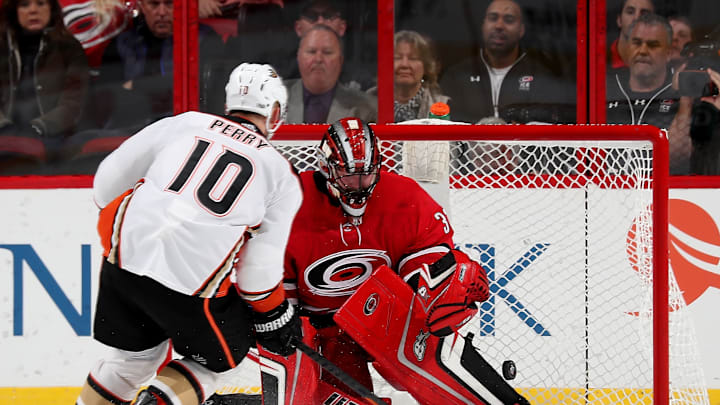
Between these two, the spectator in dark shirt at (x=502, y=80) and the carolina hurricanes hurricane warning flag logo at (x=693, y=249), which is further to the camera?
the spectator in dark shirt at (x=502, y=80)

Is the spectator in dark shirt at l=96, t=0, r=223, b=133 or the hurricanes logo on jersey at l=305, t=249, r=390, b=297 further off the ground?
the spectator in dark shirt at l=96, t=0, r=223, b=133

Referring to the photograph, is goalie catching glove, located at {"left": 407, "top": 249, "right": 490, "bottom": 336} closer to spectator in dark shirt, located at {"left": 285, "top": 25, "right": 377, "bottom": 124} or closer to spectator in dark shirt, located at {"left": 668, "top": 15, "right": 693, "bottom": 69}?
spectator in dark shirt, located at {"left": 285, "top": 25, "right": 377, "bottom": 124}

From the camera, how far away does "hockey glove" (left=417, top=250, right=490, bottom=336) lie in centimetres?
202

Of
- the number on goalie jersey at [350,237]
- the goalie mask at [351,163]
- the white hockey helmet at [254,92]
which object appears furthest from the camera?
the number on goalie jersey at [350,237]

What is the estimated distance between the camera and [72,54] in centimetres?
324

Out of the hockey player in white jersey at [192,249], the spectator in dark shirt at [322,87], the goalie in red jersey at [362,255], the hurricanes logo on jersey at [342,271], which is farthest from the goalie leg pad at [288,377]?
the spectator in dark shirt at [322,87]

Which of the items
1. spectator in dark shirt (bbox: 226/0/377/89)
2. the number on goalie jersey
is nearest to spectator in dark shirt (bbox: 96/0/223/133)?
spectator in dark shirt (bbox: 226/0/377/89)

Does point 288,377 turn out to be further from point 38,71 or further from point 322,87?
point 38,71

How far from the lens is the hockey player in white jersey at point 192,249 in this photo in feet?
5.55

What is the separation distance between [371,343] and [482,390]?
33 cm

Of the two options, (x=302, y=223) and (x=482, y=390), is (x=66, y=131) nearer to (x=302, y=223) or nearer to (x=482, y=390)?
(x=302, y=223)

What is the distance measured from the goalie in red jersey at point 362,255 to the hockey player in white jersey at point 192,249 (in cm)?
27

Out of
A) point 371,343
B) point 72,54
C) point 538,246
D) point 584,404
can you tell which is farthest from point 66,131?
point 584,404

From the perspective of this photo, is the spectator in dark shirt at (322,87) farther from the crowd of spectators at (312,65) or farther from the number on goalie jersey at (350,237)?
the number on goalie jersey at (350,237)
